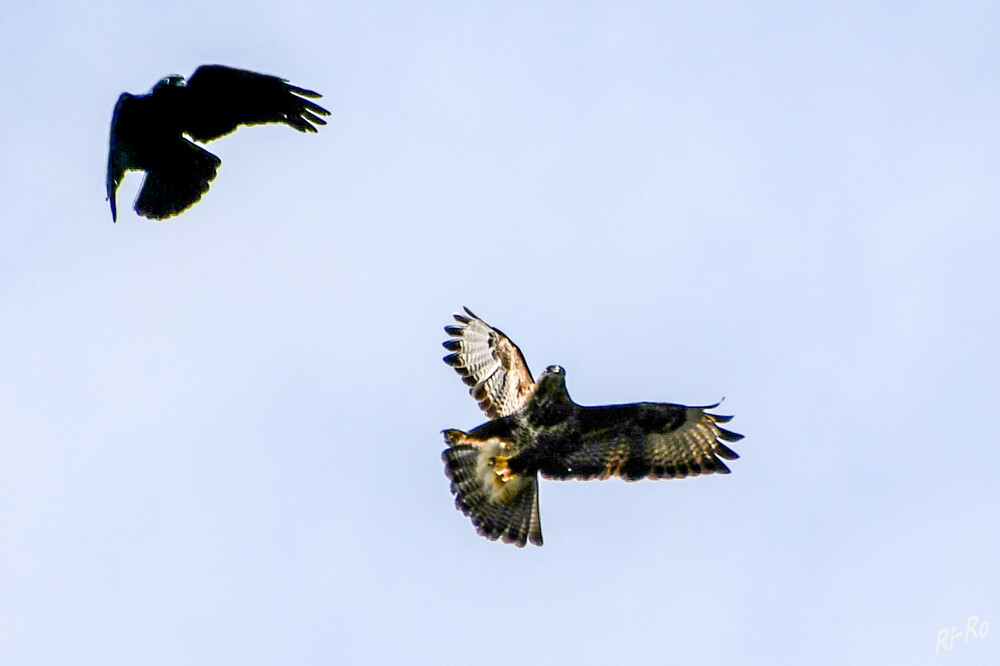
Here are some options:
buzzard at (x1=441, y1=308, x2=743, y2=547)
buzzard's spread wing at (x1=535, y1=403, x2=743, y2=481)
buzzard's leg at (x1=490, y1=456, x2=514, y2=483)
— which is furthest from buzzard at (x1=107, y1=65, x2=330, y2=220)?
buzzard's spread wing at (x1=535, y1=403, x2=743, y2=481)

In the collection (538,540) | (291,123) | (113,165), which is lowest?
(538,540)

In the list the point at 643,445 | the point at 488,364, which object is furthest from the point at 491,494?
the point at 643,445

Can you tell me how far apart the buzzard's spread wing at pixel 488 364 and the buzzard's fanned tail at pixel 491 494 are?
40cm

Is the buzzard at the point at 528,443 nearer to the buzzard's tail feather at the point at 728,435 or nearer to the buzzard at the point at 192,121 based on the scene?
the buzzard's tail feather at the point at 728,435

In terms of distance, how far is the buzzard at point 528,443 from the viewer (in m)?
12.3

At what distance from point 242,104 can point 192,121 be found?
45 cm

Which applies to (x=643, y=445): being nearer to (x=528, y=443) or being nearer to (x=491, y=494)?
(x=528, y=443)

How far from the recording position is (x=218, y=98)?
1259 centimetres

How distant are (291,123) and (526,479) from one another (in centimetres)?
367

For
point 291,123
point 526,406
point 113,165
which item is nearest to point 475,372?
point 526,406

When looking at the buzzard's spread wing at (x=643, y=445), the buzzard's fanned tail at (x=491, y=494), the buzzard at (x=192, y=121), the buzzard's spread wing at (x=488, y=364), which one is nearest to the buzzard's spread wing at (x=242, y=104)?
the buzzard at (x=192, y=121)

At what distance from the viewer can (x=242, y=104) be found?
498 inches

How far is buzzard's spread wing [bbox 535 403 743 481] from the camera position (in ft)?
40.4

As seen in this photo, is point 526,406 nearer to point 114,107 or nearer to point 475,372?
point 475,372
